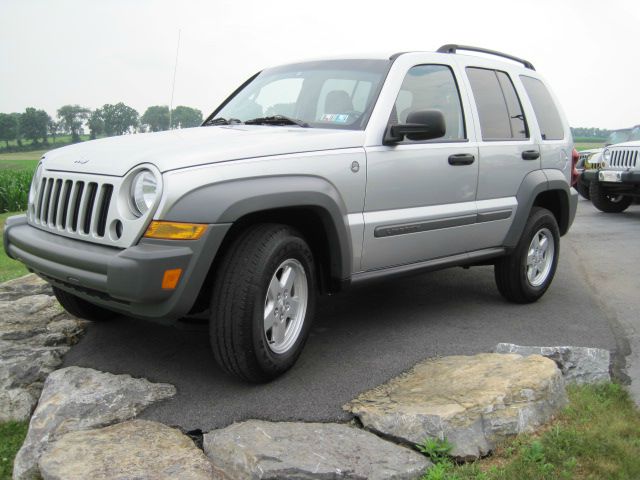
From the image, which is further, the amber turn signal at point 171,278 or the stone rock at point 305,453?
the amber turn signal at point 171,278

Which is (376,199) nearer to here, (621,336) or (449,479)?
(449,479)

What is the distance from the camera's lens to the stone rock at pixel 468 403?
331 cm

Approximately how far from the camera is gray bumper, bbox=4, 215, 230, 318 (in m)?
3.22

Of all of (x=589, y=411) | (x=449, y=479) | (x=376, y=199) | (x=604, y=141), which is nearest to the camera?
(x=449, y=479)

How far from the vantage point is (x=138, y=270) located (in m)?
3.20

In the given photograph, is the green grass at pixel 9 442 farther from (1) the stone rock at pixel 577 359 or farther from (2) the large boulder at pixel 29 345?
(1) the stone rock at pixel 577 359

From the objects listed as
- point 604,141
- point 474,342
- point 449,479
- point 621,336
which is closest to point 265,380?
point 449,479

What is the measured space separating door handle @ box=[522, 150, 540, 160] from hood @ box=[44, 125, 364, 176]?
1836 mm

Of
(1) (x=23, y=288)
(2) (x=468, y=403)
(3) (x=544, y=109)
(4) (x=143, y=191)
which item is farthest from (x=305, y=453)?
(3) (x=544, y=109)

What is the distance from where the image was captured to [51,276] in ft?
12.2

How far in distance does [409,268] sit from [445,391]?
1115 mm

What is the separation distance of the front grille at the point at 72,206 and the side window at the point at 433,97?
1883 millimetres

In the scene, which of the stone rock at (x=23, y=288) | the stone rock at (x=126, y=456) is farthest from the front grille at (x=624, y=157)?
the stone rock at (x=126, y=456)

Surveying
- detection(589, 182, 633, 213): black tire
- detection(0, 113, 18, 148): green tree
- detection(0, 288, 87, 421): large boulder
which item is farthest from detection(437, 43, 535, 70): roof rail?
detection(0, 113, 18, 148): green tree
